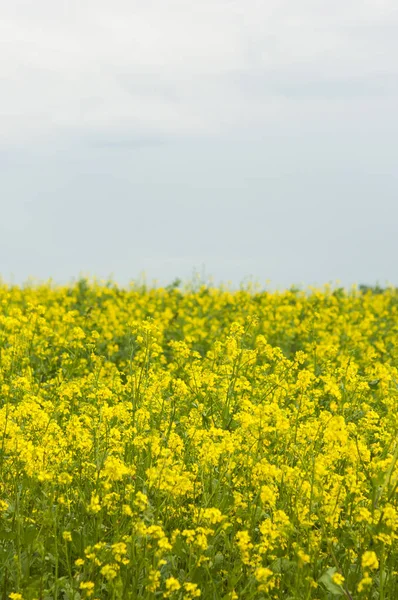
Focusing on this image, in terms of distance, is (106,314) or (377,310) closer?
(106,314)

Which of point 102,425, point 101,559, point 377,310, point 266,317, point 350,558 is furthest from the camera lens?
point 377,310

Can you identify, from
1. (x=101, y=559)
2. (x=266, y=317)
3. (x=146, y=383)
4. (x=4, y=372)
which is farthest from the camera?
(x=266, y=317)

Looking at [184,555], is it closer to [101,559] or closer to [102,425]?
[101,559]

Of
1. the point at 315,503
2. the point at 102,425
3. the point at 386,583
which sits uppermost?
the point at 102,425

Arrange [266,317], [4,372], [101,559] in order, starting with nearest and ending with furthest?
[101,559]
[4,372]
[266,317]

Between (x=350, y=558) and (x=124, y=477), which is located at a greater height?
(x=124, y=477)

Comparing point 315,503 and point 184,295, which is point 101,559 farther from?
point 184,295

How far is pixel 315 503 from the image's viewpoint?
413 centimetres

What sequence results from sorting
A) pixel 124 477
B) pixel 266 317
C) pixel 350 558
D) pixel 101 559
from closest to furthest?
pixel 101 559
pixel 350 558
pixel 124 477
pixel 266 317

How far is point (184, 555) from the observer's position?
3.84 metres

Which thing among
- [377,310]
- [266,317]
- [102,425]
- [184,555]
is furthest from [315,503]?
[377,310]

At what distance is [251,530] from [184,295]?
36.1ft

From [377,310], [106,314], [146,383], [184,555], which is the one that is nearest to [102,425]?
[146,383]

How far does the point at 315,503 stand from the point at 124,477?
3.56 ft
